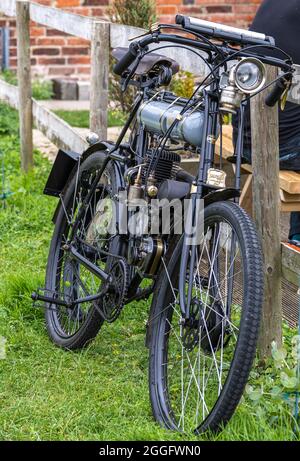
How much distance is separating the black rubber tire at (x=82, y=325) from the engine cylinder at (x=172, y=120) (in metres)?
0.37

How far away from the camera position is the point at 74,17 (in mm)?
6156

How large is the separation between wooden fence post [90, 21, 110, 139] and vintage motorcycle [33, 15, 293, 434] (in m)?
1.30

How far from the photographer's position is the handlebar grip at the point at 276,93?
3346 millimetres

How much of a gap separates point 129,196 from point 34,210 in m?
2.54

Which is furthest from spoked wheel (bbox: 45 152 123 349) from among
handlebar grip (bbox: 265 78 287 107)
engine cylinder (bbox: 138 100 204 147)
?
handlebar grip (bbox: 265 78 287 107)

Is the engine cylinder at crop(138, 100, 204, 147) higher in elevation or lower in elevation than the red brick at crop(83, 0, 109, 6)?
lower

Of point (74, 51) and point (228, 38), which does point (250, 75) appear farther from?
point (74, 51)

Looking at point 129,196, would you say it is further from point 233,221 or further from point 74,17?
point 74,17

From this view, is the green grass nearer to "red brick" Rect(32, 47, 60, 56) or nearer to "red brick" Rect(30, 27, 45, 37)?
"red brick" Rect(32, 47, 60, 56)

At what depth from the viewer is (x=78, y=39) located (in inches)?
399

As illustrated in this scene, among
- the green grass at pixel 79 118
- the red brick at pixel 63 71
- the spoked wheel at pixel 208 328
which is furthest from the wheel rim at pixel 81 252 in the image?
the red brick at pixel 63 71

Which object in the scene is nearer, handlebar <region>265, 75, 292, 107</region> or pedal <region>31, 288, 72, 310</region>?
handlebar <region>265, 75, 292, 107</region>

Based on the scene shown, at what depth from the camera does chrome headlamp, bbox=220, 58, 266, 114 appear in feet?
10.5

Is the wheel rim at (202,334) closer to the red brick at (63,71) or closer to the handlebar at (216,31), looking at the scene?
the handlebar at (216,31)
